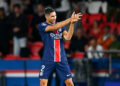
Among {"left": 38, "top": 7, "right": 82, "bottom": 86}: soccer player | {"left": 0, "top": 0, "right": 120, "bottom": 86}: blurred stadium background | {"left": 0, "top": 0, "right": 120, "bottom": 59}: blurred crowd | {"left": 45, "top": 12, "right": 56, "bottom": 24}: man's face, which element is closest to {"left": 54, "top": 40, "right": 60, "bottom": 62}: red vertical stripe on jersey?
{"left": 38, "top": 7, "right": 82, "bottom": 86}: soccer player

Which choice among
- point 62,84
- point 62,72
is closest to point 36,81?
point 62,84

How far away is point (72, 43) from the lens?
469 inches

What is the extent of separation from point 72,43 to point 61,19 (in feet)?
2.49

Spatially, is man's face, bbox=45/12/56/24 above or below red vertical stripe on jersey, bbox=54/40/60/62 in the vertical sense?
above

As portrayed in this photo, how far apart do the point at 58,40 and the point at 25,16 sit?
14.1 ft

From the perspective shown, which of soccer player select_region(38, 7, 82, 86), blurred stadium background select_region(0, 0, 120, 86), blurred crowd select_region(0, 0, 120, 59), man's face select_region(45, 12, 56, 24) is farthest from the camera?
blurred crowd select_region(0, 0, 120, 59)

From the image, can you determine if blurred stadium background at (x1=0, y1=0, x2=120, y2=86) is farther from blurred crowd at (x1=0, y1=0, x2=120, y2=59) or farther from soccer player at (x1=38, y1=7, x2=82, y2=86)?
soccer player at (x1=38, y1=7, x2=82, y2=86)

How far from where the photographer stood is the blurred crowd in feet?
38.4

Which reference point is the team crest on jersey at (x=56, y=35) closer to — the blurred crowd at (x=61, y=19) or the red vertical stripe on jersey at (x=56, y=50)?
the red vertical stripe on jersey at (x=56, y=50)

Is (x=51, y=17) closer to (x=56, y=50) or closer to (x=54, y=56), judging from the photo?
(x=56, y=50)

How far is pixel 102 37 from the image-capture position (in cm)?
1204

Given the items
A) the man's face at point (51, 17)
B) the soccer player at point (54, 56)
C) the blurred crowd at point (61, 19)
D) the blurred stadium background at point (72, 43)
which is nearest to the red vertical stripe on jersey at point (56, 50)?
the soccer player at point (54, 56)

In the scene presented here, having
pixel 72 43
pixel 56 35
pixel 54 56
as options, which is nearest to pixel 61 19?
pixel 72 43

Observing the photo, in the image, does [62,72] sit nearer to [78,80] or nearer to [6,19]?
[78,80]
